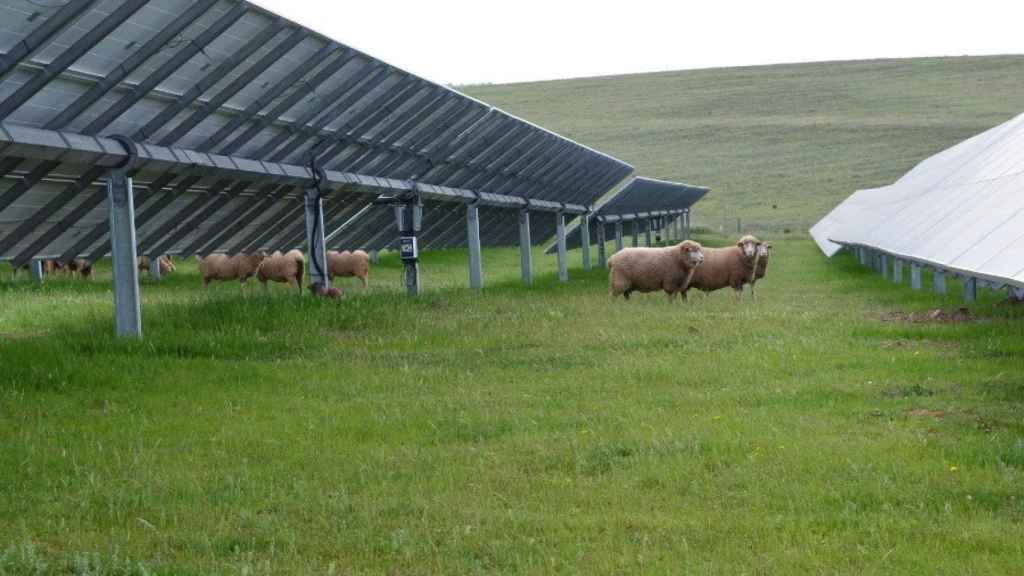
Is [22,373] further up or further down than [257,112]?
further down

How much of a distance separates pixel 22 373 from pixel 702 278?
14822 mm

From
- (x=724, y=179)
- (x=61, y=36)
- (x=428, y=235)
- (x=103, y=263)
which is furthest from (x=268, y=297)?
(x=724, y=179)

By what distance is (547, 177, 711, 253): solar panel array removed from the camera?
40062 millimetres

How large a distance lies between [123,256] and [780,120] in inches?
3062

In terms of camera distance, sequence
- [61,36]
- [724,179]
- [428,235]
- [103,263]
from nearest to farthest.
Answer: [61,36]
[428,235]
[103,263]
[724,179]

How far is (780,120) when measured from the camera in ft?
291

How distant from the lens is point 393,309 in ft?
57.3

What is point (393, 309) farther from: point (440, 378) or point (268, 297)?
point (440, 378)

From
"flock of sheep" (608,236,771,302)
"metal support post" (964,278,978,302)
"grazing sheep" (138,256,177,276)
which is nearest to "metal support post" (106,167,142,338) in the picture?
"flock of sheep" (608,236,771,302)

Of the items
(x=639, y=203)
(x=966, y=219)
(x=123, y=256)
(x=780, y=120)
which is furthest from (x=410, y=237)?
(x=780, y=120)

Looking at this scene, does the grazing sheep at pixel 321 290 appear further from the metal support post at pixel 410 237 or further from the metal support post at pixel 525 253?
the metal support post at pixel 525 253

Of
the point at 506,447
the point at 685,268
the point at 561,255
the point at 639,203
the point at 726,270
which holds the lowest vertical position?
the point at 506,447

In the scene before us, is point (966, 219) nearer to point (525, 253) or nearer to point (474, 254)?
point (474, 254)

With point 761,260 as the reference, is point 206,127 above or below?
above
